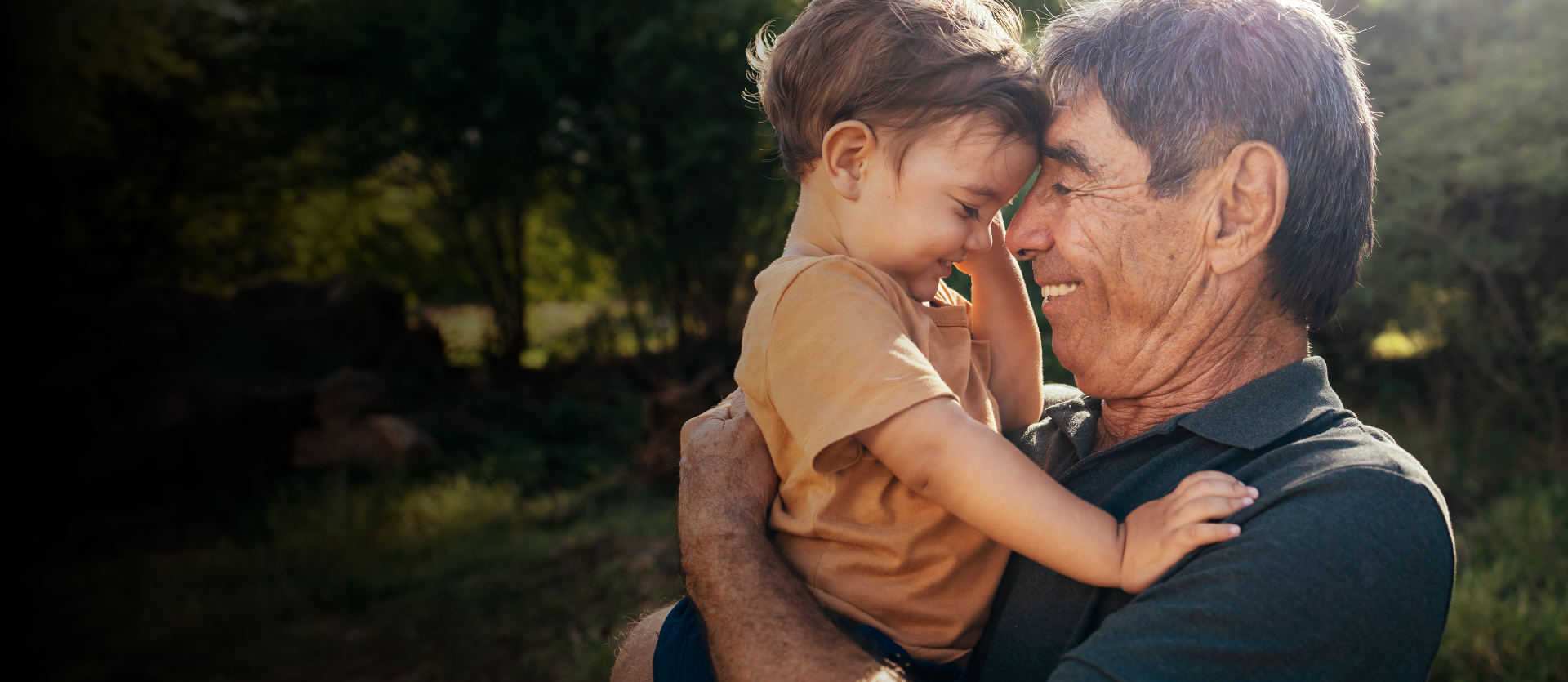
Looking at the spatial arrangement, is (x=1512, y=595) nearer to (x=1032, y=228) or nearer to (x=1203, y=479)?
(x=1032, y=228)

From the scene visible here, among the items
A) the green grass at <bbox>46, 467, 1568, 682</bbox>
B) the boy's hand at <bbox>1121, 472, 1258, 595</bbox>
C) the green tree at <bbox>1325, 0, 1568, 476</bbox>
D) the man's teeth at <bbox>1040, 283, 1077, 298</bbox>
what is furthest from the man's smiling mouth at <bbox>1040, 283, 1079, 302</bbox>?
the green tree at <bbox>1325, 0, 1568, 476</bbox>

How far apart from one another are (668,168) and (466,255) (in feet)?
15.1

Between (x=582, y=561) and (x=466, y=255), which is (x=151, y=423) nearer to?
(x=582, y=561)

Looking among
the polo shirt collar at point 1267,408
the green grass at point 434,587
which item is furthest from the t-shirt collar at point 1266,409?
the green grass at point 434,587

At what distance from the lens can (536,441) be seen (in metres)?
8.38

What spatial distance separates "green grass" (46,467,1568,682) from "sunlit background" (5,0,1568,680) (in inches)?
1.0

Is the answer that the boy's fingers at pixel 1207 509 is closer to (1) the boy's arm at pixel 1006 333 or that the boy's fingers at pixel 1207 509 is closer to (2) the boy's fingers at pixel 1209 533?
(2) the boy's fingers at pixel 1209 533

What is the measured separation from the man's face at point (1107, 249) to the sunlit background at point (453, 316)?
A: 888mm

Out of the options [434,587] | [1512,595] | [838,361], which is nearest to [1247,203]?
[838,361]

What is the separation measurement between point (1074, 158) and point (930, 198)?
12.7 inches

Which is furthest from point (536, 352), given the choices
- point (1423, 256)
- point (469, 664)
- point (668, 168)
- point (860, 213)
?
point (860, 213)

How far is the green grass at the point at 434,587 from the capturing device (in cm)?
399

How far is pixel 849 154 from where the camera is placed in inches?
62.5

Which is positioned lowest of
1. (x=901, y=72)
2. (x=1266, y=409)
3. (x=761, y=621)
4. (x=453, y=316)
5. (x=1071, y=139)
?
(x=453, y=316)
